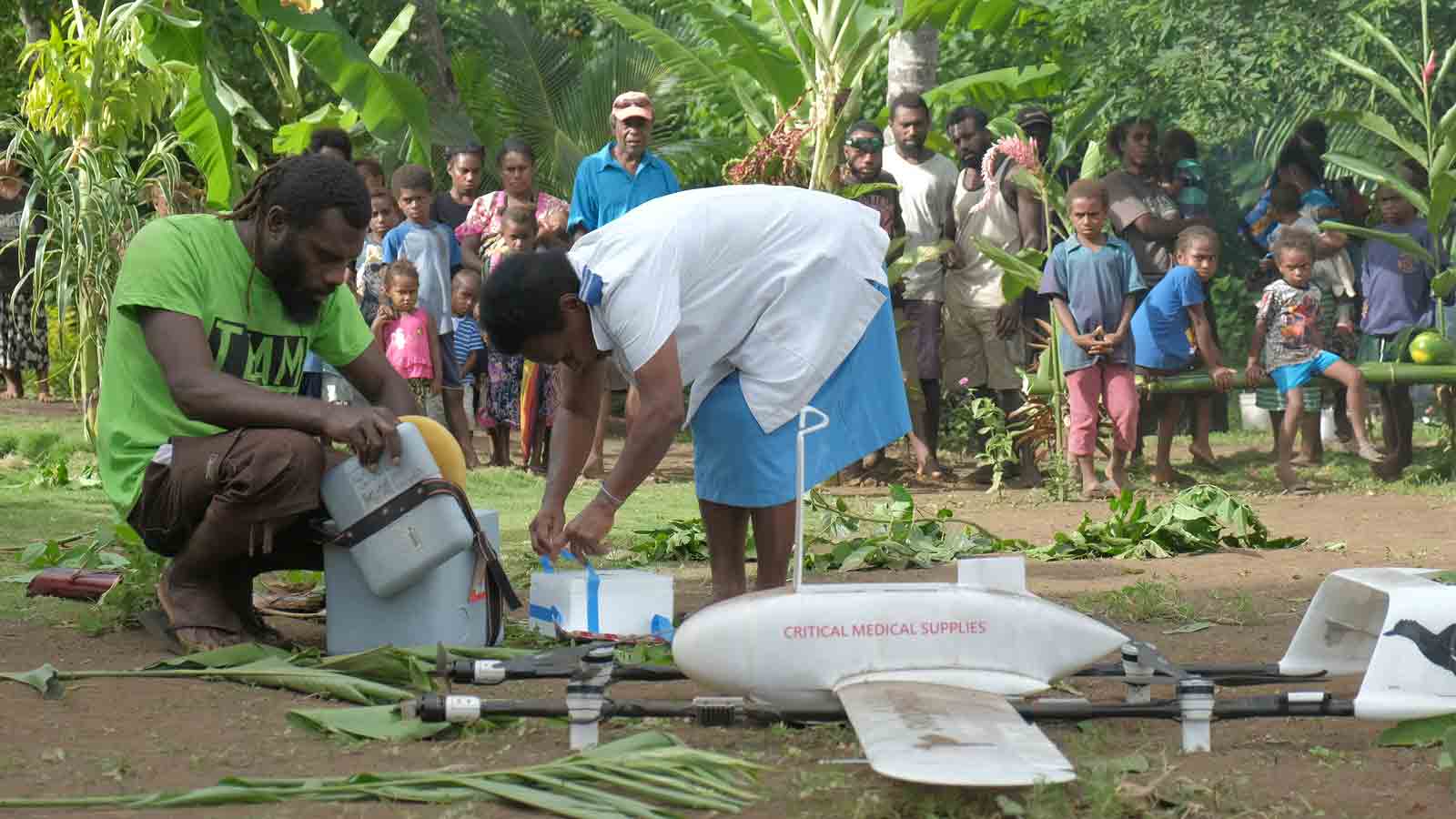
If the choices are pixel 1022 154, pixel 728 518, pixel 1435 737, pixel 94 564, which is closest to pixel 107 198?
pixel 94 564

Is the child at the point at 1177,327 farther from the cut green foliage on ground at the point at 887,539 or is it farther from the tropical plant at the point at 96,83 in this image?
the tropical plant at the point at 96,83

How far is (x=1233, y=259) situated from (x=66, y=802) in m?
13.2

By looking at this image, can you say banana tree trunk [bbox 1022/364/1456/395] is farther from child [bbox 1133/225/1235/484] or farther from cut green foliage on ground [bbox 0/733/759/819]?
cut green foliage on ground [bbox 0/733/759/819]

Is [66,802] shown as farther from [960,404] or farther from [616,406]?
[616,406]

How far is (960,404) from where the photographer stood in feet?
36.3

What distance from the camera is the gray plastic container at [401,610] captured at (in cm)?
441

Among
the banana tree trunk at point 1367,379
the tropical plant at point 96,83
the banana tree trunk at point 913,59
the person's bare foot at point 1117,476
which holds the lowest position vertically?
the person's bare foot at point 1117,476

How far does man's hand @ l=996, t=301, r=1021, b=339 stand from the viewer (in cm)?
950

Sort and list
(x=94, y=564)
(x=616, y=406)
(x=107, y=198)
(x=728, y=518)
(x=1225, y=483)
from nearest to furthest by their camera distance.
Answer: (x=728, y=518)
(x=94, y=564)
(x=107, y=198)
(x=1225, y=483)
(x=616, y=406)

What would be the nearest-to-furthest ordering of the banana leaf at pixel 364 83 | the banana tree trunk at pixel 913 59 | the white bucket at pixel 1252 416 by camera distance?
1. the banana leaf at pixel 364 83
2. the banana tree trunk at pixel 913 59
3. the white bucket at pixel 1252 416

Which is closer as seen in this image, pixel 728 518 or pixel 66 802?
pixel 66 802

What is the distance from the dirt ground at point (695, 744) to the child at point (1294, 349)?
4.19 m

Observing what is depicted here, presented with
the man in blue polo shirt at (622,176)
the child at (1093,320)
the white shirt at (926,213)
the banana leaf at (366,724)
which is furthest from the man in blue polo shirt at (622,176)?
the banana leaf at (366,724)

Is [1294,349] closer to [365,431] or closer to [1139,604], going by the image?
[1139,604]
